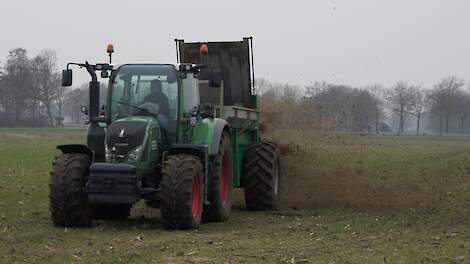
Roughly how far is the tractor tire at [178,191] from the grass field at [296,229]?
23 cm

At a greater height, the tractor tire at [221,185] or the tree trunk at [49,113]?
the tree trunk at [49,113]

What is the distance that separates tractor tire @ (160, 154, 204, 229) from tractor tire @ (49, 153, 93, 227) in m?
1.12

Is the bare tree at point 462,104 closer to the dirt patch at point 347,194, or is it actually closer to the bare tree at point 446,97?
the bare tree at point 446,97

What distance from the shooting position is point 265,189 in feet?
45.0

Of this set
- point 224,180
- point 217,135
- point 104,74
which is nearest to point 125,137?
point 104,74

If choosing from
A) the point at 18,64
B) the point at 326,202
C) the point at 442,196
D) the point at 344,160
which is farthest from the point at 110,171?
the point at 18,64

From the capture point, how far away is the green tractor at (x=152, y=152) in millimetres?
10016

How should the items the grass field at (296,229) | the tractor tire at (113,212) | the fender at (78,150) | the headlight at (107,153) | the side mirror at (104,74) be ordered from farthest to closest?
the tractor tire at (113,212) < the side mirror at (104,74) < the fender at (78,150) < the headlight at (107,153) < the grass field at (296,229)

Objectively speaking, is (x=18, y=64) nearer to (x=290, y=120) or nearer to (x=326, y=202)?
(x=290, y=120)

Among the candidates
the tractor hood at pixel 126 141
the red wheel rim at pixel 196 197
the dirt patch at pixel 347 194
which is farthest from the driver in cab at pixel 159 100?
the dirt patch at pixel 347 194

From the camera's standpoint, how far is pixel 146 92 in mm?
11086

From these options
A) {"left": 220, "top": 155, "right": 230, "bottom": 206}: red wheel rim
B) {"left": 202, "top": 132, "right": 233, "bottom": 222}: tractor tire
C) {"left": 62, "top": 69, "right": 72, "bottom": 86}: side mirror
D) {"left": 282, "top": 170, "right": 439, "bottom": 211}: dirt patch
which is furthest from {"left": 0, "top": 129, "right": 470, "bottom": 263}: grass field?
{"left": 62, "top": 69, "right": 72, "bottom": 86}: side mirror

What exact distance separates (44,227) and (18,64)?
77.5 metres

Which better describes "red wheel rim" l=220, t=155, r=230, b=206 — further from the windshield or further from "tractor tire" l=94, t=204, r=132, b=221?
the windshield
